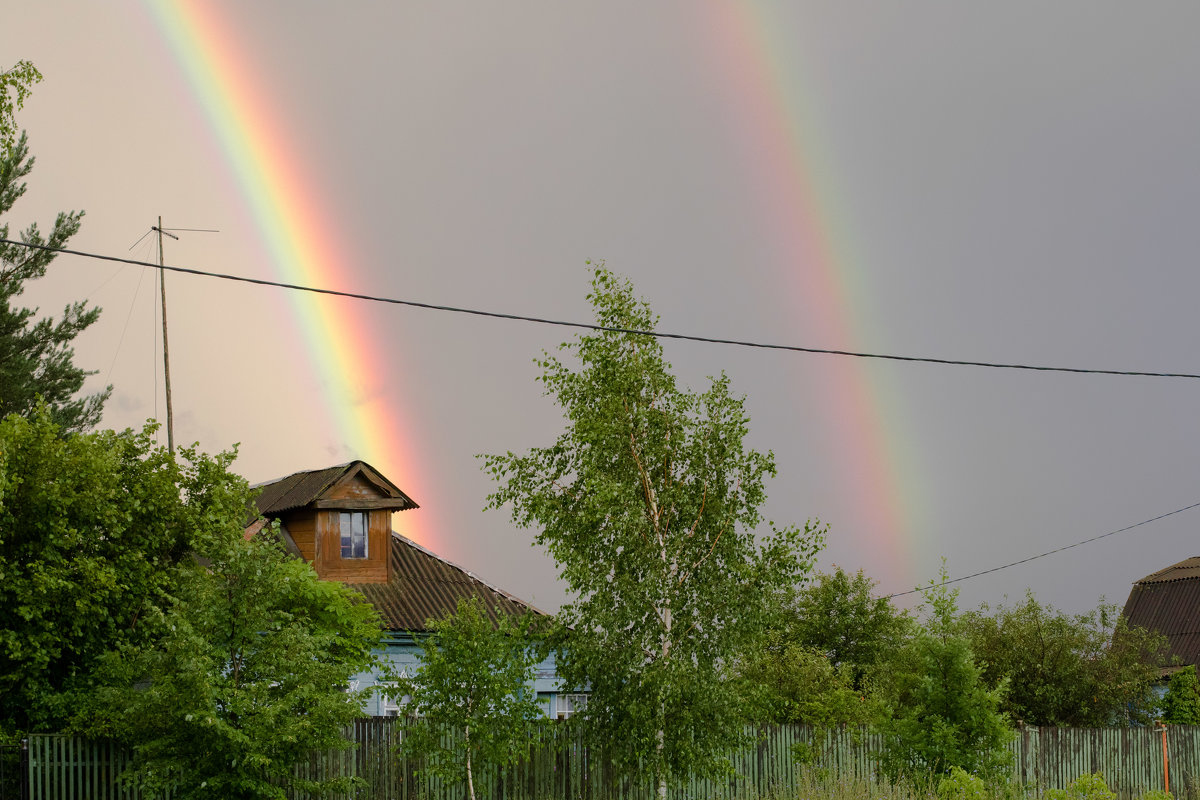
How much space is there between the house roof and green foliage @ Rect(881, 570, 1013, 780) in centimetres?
1684

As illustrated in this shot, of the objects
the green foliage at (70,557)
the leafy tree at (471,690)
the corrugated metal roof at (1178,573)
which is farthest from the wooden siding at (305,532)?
the corrugated metal roof at (1178,573)

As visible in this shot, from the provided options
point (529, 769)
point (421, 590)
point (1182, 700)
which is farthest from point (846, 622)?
point (529, 769)

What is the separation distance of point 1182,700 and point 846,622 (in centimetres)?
1368

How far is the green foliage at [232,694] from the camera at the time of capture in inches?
653

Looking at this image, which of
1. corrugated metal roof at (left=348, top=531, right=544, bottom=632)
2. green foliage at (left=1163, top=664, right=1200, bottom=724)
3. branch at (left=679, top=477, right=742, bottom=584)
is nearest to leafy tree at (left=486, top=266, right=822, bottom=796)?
branch at (left=679, top=477, right=742, bottom=584)

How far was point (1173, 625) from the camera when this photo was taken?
175ft

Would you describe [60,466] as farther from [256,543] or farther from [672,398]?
[672,398]

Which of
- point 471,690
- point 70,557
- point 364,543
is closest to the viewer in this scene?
point 471,690

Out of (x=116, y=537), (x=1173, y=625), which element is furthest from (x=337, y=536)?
(x=1173, y=625)

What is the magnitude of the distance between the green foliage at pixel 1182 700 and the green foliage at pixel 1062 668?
4.95 metres

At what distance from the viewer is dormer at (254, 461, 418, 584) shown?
109 feet

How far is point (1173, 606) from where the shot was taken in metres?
54.6

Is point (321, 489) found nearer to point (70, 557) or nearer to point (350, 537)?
point (350, 537)

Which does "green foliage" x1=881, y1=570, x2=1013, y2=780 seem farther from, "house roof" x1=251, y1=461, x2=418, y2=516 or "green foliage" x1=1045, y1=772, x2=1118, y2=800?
"house roof" x1=251, y1=461, x2=418, y2=516
